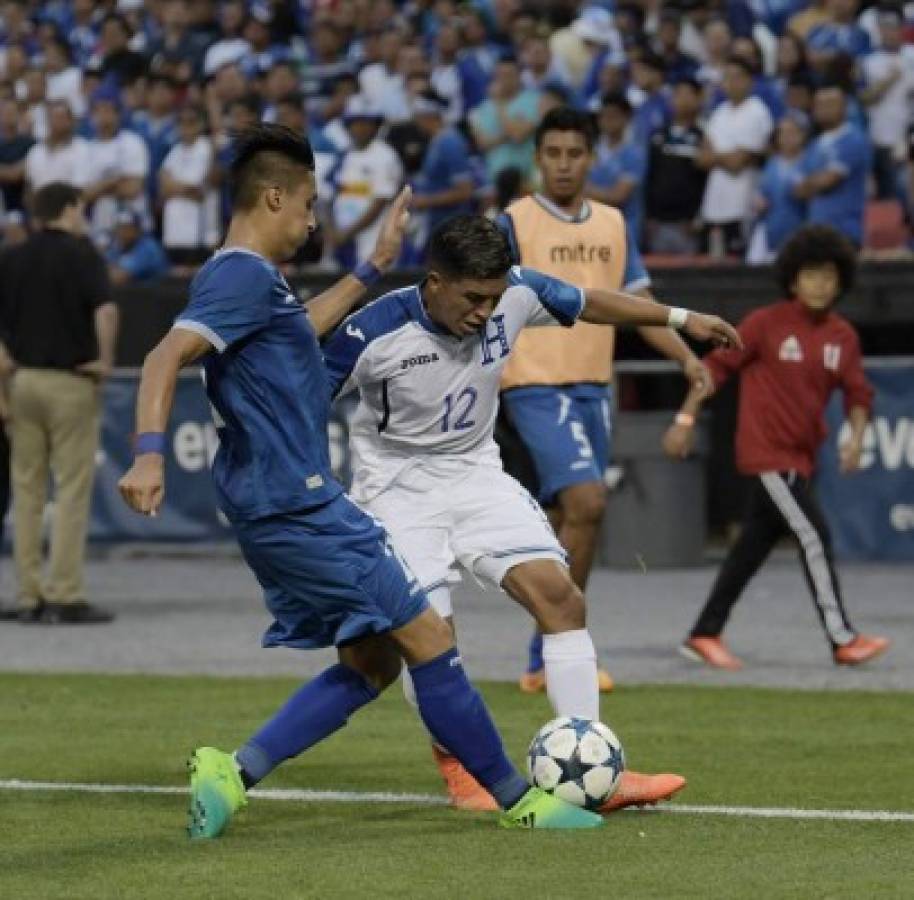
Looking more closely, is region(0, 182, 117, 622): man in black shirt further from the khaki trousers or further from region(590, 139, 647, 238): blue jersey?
region(590, 139, 647, 238): blue jersey

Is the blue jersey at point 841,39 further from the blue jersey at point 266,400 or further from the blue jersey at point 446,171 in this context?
the blue jersey at point 266,400

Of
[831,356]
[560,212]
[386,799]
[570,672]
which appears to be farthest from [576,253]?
[386,799]

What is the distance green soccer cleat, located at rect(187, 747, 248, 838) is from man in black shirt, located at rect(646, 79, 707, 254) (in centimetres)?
1304

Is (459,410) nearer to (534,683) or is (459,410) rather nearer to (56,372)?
(534,683)

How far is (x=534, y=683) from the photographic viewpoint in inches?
458

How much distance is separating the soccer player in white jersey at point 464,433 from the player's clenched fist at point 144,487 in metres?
1.57

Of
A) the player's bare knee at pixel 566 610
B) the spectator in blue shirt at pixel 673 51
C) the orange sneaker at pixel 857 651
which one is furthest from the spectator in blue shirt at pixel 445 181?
the player's bare knee at pixel 566 610

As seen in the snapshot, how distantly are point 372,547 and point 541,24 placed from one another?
1618cm

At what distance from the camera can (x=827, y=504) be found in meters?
18.3

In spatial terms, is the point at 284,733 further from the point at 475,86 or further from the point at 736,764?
the point at 475,86

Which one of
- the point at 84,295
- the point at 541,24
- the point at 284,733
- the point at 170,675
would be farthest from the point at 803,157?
the point at 284,733

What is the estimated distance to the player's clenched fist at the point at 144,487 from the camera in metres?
6.94

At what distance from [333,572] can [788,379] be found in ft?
17.5

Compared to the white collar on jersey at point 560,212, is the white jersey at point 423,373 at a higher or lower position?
lower
